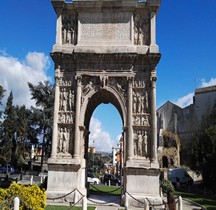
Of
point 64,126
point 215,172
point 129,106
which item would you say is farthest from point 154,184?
point 215,172

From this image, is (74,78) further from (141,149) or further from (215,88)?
(215,88)

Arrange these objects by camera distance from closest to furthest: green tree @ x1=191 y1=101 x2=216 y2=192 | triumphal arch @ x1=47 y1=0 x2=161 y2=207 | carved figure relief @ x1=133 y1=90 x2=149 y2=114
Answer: triumphal arch @ x1=47 y1=0 x2=161 y2=207 < carved figure relief @ x1=133 y1=90 x2=149 y2=114 < green tree @ x1=191 y1=101 x2=216 y2=192

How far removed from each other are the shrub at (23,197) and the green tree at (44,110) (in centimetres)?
3166

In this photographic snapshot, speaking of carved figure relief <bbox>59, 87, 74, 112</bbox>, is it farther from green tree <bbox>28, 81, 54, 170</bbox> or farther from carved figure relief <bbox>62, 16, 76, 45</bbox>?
green tree <bbox>28, 81, 54, 170</bbox>

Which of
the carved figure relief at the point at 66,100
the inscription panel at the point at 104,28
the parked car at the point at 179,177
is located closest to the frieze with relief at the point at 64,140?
the carved figure relief at the point at 66,100

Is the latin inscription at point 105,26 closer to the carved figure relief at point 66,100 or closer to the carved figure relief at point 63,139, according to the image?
the carved figure relief at point 66,100

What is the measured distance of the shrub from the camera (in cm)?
1141

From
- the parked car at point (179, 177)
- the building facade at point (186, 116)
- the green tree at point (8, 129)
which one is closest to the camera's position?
the green tree at point (8, 129)

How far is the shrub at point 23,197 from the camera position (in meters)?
11.4

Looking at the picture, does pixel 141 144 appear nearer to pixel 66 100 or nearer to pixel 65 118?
pixel 65 118

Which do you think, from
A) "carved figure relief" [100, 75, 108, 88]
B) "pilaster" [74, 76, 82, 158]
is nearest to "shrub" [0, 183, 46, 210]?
"pilaster" [74, 76, 82, 158]

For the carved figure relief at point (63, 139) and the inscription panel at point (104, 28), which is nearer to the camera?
the carved figure relief at point (63, 139)

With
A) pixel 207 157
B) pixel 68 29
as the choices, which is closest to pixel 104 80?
pixel 68 29

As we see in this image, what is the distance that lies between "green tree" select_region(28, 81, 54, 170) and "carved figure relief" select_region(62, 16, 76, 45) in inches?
970
